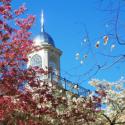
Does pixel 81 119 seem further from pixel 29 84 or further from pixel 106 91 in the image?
pixel 106 91

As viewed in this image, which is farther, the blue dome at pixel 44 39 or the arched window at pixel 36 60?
the blue dome at pixel 44 39

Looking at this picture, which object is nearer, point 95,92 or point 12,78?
point 12,78

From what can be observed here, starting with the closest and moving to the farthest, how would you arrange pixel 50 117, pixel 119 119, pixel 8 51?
1. pixel 8 51
2. pixel 50 117
3. pixel 119 119

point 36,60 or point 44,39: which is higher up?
point 44,39

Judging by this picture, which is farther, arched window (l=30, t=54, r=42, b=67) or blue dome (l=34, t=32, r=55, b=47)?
blue dome (l=34, t=32, r=55, b=47)

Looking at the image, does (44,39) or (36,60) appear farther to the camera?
(44,39)

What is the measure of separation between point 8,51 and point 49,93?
4.29 metres

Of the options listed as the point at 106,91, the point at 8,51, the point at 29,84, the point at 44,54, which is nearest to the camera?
the point at 8,51

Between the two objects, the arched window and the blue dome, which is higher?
the blue dome

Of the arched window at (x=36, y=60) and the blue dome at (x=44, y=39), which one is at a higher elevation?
the blue dome at (x=44, y=39)

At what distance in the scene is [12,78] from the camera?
19703 mm

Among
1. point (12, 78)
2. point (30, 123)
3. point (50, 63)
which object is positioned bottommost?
point (30, 123)

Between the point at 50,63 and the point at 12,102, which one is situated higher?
the point at 50,63

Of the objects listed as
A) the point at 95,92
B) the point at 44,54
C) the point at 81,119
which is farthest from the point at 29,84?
the point at 44,54
